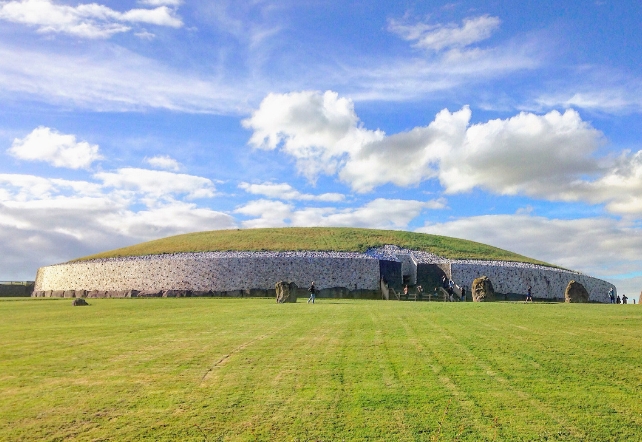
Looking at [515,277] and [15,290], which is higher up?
[515,277]

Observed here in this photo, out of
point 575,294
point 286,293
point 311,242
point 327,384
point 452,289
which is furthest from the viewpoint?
point 311,242

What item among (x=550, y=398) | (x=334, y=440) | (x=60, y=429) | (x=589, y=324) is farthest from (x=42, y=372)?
(x=589, y=324)

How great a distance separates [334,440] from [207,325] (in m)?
11.3

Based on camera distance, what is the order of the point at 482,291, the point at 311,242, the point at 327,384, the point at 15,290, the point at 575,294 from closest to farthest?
the point at 327,384, the point at 575,294, the point at 482,291, the point at 311,242, the point at 15,290

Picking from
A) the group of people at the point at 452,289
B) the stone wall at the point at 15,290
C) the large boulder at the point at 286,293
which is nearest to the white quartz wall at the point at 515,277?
the group of people at the point at 452,289

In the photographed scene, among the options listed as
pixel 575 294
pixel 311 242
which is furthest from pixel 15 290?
pixel 575 294

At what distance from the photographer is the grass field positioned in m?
8.15

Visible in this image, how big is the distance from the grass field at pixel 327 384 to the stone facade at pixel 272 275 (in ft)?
106

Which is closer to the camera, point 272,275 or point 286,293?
point 286,293

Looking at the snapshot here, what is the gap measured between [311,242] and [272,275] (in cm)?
1325

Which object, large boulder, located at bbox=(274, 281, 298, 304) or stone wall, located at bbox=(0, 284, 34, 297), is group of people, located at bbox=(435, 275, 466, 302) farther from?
stone wall, located at bbox=(0, 284, 34, 297)

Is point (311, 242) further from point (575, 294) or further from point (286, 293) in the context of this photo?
point (575, 294)

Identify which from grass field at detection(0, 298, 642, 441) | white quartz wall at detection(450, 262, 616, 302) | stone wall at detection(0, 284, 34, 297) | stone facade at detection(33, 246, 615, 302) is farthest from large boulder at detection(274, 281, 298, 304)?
stone wall at detection(0, 284, 34, 297)

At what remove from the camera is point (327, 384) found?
33.1ft
